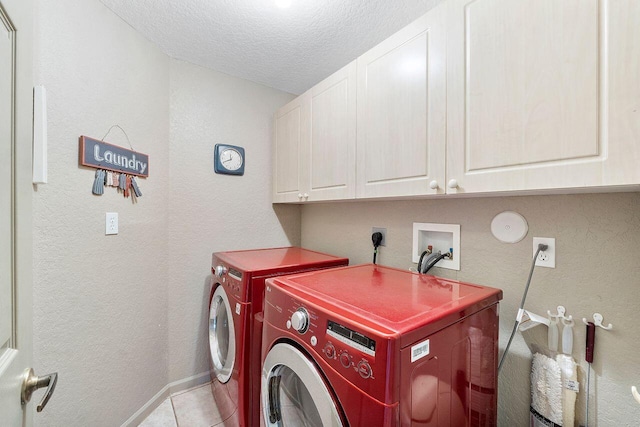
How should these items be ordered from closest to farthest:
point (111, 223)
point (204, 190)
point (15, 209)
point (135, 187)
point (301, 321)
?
point (15, 209)
point (301, 321)
point (111, 223)
point (135, 187)
point (204, 190)

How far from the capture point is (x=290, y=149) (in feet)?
6.68

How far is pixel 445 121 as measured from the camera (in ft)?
3.42

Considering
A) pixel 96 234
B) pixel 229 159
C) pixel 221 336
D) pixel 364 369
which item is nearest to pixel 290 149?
pixel 229 159

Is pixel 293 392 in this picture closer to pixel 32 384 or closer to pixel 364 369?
pixel 364 369

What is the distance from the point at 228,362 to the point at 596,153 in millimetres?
1771

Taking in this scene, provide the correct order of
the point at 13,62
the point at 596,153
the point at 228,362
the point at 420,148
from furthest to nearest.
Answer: the point at 228,362
the point at 420,148
the point at 596,153
the point at 13,62

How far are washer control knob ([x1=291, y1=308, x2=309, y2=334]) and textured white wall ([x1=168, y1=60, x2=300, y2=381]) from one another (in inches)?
54.7

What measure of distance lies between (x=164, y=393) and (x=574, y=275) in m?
2.39

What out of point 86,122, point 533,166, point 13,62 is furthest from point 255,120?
point 533,166

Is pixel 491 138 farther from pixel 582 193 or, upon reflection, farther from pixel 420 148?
pixel 582 193

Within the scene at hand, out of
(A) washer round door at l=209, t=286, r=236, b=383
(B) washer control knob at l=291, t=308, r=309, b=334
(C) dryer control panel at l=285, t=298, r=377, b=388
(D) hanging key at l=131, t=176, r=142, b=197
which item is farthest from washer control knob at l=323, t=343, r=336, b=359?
(D) hanging key at l=131, t=176, r=142, b=197

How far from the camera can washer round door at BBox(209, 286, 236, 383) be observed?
1.47 meters

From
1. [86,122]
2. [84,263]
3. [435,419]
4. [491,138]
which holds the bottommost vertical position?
[435,419]

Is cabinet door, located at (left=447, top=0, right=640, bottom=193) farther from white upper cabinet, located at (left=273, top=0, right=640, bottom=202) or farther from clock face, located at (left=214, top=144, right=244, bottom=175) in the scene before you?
clock face, located at (left=214, top=144, right=244, bottom=175)
